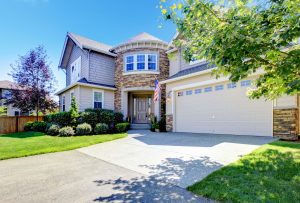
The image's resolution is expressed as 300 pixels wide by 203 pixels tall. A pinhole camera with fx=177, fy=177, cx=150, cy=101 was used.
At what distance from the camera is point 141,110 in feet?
52.4

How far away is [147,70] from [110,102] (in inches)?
172

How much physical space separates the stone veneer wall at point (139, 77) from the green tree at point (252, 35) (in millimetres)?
10729

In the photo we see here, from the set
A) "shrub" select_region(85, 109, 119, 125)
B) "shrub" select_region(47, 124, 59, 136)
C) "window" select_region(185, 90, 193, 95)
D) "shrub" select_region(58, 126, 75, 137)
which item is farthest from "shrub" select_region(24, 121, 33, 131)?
"window" select_region(185, 90, 193, 95)

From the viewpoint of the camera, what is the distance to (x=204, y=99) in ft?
35.5

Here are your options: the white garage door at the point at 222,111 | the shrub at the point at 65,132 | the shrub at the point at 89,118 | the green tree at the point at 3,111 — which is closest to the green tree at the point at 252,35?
the white garage door at the point at 222,111

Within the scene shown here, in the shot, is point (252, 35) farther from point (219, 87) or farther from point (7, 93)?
point (7, 93)

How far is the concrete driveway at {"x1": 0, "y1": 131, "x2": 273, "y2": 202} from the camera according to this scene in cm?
327

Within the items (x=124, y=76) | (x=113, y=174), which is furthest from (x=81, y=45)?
(x=113, y=174)

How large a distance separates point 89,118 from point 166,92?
5.99 m

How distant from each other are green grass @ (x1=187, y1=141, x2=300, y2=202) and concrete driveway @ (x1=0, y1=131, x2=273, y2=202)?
0.32 m

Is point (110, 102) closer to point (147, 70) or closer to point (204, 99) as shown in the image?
point (147, 70)

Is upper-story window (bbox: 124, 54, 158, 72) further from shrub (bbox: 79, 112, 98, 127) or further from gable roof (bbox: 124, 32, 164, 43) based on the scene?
shrub (bbox: 79, 112, 98, 127)

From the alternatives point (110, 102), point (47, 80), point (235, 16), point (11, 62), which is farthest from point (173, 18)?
point (11, 62)

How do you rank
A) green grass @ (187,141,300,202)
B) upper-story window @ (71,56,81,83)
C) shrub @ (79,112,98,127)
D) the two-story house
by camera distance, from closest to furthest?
green grass @ (187,141,300,202) < shrub @ (79,112,98,127) < the two-story house < upper-story window @ (71,56,81,83)
